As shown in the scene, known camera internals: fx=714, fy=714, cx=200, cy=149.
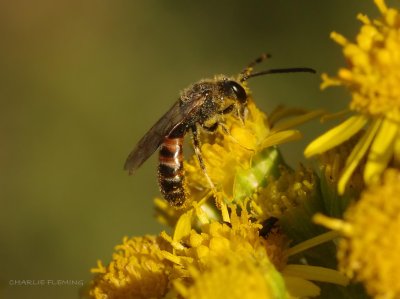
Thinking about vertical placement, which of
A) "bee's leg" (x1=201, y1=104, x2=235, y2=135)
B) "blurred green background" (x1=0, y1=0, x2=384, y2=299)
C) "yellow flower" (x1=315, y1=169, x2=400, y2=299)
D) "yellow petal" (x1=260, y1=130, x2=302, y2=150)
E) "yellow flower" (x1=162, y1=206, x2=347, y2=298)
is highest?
"blurred green background" (x1=0, y1=0, x2=384, y2=299)

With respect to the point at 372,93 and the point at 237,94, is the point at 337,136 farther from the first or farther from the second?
the point at 237,94

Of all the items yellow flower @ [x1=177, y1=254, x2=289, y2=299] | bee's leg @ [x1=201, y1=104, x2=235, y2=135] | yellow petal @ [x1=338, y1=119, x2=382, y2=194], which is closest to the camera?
yellow flower @ [x1=177, y1=254, x2=289, y2=299]

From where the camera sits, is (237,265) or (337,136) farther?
(337,136)

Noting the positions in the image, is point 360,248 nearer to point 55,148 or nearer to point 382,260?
point 382,260

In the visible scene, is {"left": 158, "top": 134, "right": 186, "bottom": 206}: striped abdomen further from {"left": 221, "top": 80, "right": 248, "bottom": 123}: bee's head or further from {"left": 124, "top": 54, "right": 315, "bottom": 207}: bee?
{"left": 221, "top": 80, "right": 248, "bottom": 123}: bee's head

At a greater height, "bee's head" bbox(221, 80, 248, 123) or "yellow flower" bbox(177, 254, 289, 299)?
"bee's head" bbox(221, 80, 248, 123)

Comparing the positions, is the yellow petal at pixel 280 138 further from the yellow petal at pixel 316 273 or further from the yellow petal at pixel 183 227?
the yellow petal at pixel 316 273

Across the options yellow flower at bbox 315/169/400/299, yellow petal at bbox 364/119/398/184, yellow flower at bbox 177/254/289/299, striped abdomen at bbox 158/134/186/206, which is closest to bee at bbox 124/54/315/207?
striped abdomen at bbox 158/134/186/206

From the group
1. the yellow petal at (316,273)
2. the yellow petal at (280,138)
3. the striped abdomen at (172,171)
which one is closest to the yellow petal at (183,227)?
the striped abdomen at (172,171)

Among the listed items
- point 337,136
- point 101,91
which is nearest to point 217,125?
point 337,136
